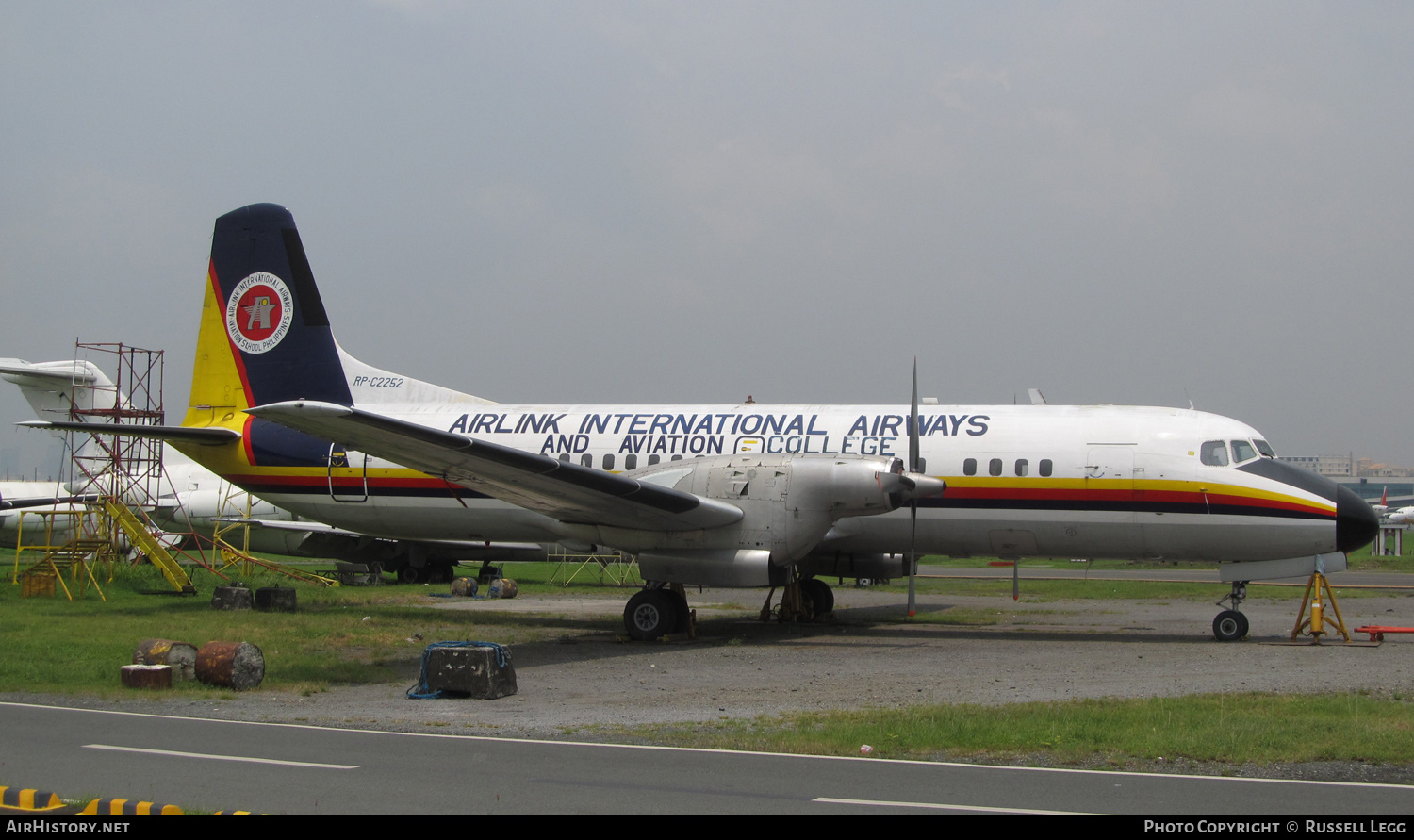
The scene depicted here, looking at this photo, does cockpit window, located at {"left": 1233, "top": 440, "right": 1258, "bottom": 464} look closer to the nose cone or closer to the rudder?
the nose cone

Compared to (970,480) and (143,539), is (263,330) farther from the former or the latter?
(970,480)

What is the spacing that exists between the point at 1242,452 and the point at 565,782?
13.0 meters

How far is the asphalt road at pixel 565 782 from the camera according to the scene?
21.5 feet

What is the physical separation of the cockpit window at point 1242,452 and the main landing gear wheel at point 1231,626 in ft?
7.41

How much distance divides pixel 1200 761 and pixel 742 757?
10.9ft

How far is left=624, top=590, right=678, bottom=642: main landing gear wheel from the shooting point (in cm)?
1677

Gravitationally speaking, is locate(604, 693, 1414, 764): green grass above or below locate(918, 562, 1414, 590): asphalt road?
below

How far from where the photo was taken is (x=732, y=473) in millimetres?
16234

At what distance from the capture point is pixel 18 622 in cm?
1795

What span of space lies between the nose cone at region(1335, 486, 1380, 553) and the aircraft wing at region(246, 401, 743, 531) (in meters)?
8.47

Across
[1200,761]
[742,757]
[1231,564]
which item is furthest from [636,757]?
[1231,564]

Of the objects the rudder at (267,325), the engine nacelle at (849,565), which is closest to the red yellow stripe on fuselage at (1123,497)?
the engine nacelle at (849,565)

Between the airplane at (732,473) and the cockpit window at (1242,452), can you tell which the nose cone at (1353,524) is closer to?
the airplane at (732,473)

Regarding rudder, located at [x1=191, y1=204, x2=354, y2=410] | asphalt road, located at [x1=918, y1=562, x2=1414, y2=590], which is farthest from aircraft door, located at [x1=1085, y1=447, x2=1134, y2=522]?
asphalt road, located at [x1=918, y1=562, x2=1414, y2=590]
